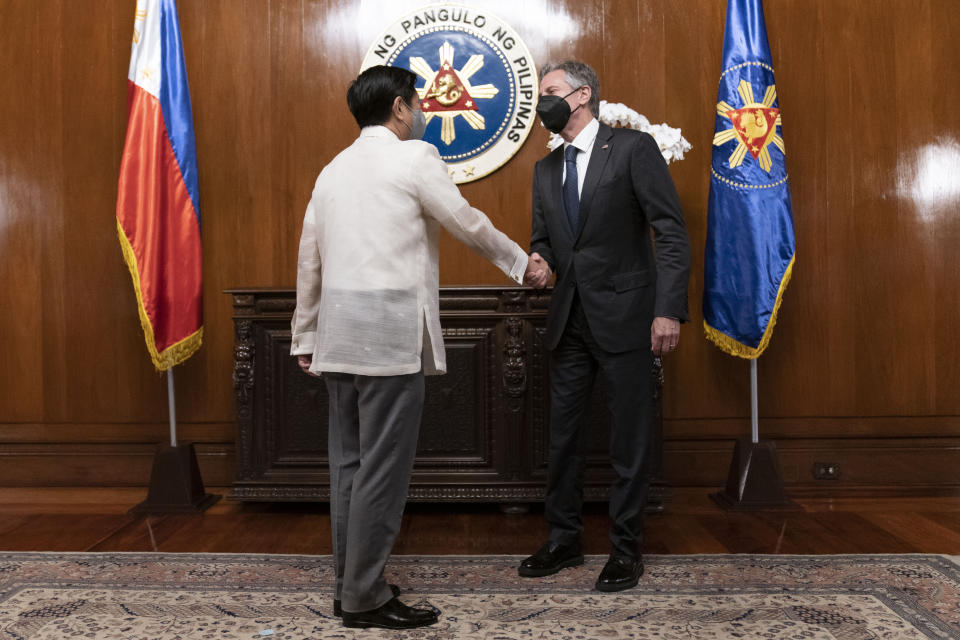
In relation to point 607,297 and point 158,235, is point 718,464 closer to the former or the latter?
point 607,297

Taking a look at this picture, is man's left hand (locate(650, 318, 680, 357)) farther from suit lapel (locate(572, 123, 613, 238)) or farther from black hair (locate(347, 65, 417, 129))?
black hair (locate(347, 65, 417, 129))

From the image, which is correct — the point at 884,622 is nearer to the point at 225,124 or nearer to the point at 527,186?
the point at 527,186

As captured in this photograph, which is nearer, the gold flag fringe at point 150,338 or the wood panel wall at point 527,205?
the gold flag fringe at point 150,338

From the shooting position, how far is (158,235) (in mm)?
3195

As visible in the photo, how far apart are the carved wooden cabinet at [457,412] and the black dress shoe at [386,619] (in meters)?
1.09

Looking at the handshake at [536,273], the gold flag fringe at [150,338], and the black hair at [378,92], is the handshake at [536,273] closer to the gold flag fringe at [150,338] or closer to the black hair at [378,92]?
the black hair at [378,92]

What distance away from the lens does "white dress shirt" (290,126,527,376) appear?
72.3 inches

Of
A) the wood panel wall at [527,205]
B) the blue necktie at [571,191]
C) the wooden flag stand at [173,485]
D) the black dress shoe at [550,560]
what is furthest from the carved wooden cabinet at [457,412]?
the blue necktie at [571,191]

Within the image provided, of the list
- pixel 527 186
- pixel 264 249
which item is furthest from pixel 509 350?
pixel 264 249

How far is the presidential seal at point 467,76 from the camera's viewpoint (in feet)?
11.5

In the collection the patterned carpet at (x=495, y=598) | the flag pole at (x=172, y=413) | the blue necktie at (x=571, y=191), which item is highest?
the blue necktie at (x=571, y=191)

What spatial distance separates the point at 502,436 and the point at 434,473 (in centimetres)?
31

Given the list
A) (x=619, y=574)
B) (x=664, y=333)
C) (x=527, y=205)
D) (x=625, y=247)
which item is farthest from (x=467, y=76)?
(x=619, y=574)

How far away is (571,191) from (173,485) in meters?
2.10
